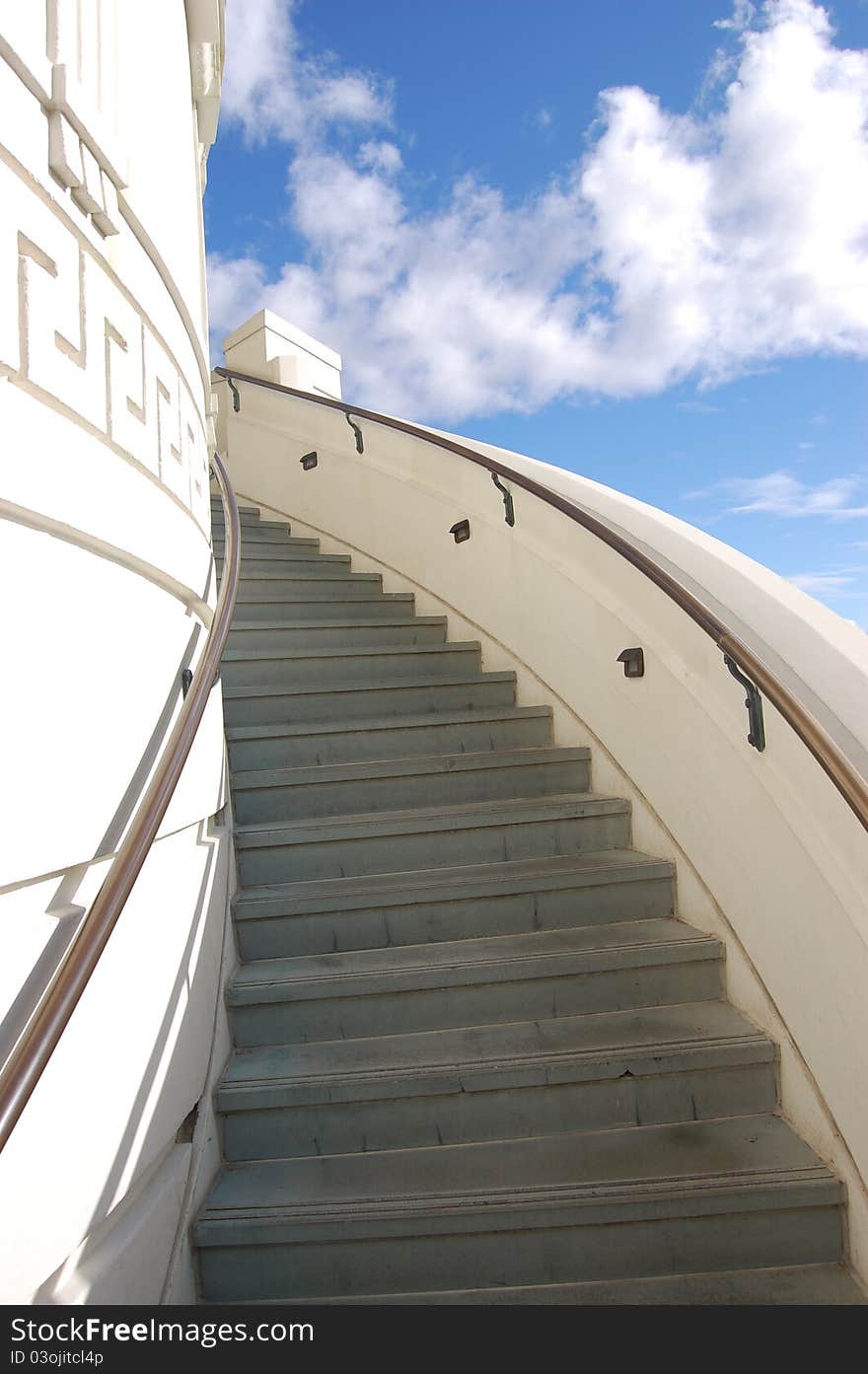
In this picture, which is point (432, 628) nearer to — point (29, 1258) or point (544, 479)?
point (544, 479)

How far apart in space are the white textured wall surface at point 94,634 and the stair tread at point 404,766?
97cm

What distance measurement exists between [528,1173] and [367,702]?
2071 mm

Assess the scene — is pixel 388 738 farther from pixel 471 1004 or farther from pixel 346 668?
pixel 471 1004

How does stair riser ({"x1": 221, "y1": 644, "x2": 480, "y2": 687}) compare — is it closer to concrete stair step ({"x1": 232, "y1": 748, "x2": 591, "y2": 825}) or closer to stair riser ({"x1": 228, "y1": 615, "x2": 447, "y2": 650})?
stair riser ({"x1": 228, "y1": 615, "x2": 447, "y2": 650})

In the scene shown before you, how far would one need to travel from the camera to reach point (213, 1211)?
2035 millimetres

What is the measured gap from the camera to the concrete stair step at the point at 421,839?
9.80ft

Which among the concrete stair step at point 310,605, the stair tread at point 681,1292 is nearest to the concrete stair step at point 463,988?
the stair tread at point 681,1292

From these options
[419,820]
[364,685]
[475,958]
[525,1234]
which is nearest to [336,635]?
[364,685]

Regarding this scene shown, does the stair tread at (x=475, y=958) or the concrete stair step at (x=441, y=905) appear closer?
the stair tread at (x=475, y=958)

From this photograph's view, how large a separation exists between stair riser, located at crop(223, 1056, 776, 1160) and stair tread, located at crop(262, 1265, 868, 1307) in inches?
13.3

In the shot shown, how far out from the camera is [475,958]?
2617 mm

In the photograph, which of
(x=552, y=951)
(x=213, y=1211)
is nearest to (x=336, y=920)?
(x=552, y=951)

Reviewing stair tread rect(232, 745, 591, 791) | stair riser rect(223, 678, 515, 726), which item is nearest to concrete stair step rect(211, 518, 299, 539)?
stair riser rect(223, 678, 515, 726)

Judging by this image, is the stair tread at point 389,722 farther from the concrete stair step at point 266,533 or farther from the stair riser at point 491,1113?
the concrete stair step at point 266,533
